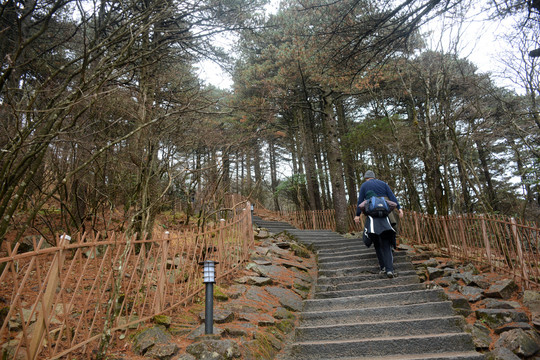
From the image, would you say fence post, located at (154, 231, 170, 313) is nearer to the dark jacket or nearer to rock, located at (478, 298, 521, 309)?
the dark jacket

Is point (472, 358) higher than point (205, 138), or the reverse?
point (205, 138)

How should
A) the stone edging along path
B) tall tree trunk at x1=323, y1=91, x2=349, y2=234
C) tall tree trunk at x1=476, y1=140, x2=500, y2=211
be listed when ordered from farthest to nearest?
tall tree trunk at x1=476, y1=140, x2=500, y2=211 → tall tree trunk at x1=323, y1=91, x2=349, y2=234 → the stone edging along path

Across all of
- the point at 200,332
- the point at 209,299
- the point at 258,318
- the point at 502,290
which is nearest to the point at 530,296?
the point at 502,290

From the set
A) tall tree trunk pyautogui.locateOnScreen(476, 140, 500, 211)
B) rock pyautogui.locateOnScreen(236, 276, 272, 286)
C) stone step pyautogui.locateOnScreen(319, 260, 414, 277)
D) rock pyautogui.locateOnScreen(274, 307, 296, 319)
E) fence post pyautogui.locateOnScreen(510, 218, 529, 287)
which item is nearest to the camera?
rock pyautogui.locateOnScreen(274, 307, 296, 319)

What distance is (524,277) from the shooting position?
4.43 m

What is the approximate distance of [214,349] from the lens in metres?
3.02

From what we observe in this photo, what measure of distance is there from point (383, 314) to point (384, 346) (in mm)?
762

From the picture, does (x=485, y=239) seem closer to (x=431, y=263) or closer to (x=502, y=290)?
(x=431, y=263)

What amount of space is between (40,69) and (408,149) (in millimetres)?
11811

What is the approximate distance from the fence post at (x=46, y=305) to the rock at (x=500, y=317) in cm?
461

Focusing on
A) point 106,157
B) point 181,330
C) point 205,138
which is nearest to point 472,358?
point 181,330

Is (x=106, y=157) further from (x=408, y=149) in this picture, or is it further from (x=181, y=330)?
(x=408, y=149)

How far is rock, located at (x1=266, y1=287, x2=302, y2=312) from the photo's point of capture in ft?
15.6

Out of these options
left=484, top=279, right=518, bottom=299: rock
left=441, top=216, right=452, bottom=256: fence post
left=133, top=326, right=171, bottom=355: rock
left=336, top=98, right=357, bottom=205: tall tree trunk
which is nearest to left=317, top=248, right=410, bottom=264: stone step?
left=441, top=216, right=452, bottom=256: fence post
